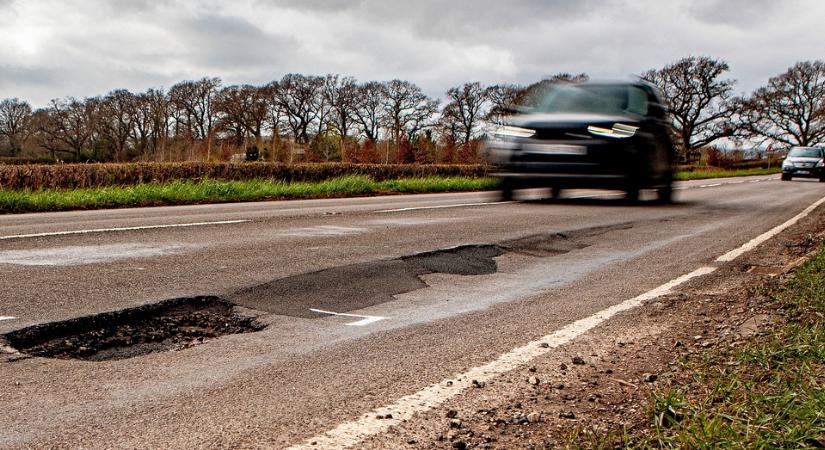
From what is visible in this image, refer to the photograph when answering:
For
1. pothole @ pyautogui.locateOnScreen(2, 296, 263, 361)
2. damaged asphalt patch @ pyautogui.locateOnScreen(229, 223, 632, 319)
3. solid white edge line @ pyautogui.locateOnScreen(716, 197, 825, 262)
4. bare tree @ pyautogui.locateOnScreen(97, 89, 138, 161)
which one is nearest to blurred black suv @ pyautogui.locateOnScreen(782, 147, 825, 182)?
solid white edge line @ pyautogui.locateOnScreen(716, 197, 825, 262)

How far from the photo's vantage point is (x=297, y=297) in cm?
468

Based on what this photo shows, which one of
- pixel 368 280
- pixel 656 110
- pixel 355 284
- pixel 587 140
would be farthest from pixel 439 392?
pixel 656 110

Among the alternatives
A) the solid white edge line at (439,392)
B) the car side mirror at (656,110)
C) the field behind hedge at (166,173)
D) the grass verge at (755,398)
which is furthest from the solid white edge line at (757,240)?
the field behind hedge at (166,173)

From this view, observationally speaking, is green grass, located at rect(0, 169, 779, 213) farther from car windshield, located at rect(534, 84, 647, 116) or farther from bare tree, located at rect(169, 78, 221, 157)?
bare tree, located at rect(169, 78, 221, 157)

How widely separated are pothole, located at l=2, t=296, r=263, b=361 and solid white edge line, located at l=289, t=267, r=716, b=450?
1.41m

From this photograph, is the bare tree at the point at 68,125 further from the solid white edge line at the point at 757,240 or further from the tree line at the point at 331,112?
the solid white edge line at the point at 757,240

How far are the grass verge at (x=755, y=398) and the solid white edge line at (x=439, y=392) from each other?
70 centimetres

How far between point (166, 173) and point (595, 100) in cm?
1123

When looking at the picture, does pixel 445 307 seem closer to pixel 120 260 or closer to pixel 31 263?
pixel 120 260

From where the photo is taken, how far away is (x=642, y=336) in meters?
3.71

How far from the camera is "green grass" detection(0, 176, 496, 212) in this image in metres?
12.9

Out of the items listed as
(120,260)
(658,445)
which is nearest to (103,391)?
(658,445)

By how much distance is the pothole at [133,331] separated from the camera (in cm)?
353

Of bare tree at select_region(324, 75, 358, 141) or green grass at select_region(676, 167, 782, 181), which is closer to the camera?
green grass at select_region(676, 167, 782, 181)
